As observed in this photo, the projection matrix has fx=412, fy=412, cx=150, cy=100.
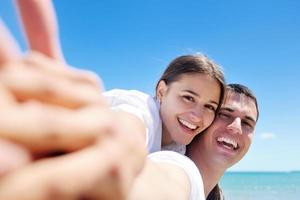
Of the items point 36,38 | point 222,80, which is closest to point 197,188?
point 36,38

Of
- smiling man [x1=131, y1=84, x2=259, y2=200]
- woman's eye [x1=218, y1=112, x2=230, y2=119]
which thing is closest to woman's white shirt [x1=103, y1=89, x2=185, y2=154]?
smiling man [x1=131, y1=84, x2=259, y2=200]

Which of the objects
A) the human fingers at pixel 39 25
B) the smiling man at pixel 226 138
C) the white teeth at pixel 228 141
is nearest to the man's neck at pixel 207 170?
the smiling man at pixel 226 138

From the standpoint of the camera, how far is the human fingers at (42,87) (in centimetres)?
33

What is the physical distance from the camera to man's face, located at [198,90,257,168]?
2.45m

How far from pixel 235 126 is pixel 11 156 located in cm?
242

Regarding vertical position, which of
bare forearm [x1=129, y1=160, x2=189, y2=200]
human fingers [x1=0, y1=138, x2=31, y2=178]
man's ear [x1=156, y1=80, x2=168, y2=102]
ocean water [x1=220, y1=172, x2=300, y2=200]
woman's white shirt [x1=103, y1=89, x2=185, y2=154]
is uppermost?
human fingers [x1=0, y1=138, x2=31, y2=178]

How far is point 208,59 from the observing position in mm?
2430

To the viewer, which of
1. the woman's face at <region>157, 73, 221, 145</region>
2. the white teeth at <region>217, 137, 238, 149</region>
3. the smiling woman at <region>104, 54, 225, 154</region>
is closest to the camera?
the smiling woman at <region>104, 54, 225, 154</region>

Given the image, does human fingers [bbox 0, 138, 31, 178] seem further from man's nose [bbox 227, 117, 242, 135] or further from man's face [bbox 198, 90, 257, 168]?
man's nose [bbox 227, 117, 242, 135]

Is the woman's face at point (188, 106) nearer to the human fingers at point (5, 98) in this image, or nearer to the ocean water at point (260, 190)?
the human fingers at point (5, 98)

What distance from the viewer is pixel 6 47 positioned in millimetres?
325

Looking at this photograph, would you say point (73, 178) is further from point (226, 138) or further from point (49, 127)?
point (226, 138)

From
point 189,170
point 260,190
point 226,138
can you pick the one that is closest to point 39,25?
point 189,170

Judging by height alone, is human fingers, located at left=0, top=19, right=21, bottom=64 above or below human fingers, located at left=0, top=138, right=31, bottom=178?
above
